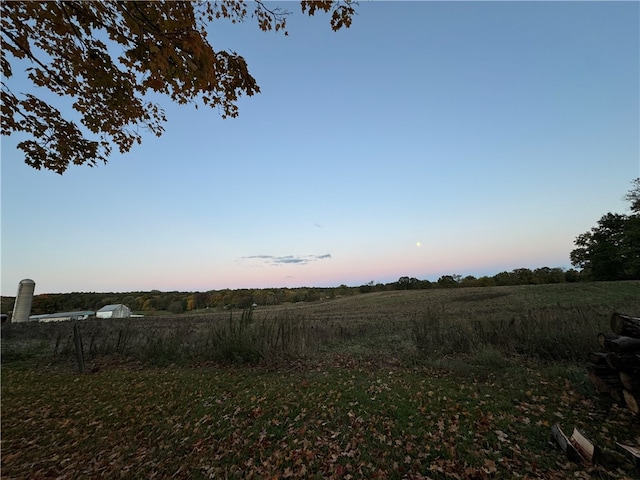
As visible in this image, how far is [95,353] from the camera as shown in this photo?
1203cm

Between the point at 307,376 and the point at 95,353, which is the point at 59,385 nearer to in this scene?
the point at 95,353

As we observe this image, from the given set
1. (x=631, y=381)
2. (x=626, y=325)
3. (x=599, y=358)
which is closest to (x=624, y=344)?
(x=626, y=325)

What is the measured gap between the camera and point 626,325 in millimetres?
5270

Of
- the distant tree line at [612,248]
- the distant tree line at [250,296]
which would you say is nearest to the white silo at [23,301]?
the distant tree line at [250,296]

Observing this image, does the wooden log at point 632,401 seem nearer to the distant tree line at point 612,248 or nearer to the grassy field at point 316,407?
the grassy field at point 316,407

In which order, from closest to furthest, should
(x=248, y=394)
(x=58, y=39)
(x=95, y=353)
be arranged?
(x=58, y=39) → (x=248, y=394) → (x=95, y=353)

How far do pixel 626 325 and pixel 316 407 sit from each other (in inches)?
236

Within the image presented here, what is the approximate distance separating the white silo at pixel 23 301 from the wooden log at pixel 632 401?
106ft

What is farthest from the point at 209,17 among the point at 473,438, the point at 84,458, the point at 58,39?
the point at 473,438

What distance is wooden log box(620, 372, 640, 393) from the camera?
4730 mm

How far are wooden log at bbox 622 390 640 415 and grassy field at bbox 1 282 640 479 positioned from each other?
169 mm

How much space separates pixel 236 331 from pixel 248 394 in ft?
14.3

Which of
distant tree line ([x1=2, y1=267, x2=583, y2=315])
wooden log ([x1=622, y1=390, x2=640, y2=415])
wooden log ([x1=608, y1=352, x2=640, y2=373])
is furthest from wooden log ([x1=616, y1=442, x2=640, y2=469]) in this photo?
distant tree line ([x1=2, y1=267, x2=583, y2=315])

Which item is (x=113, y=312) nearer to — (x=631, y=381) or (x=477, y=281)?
(x=631, y=381)
